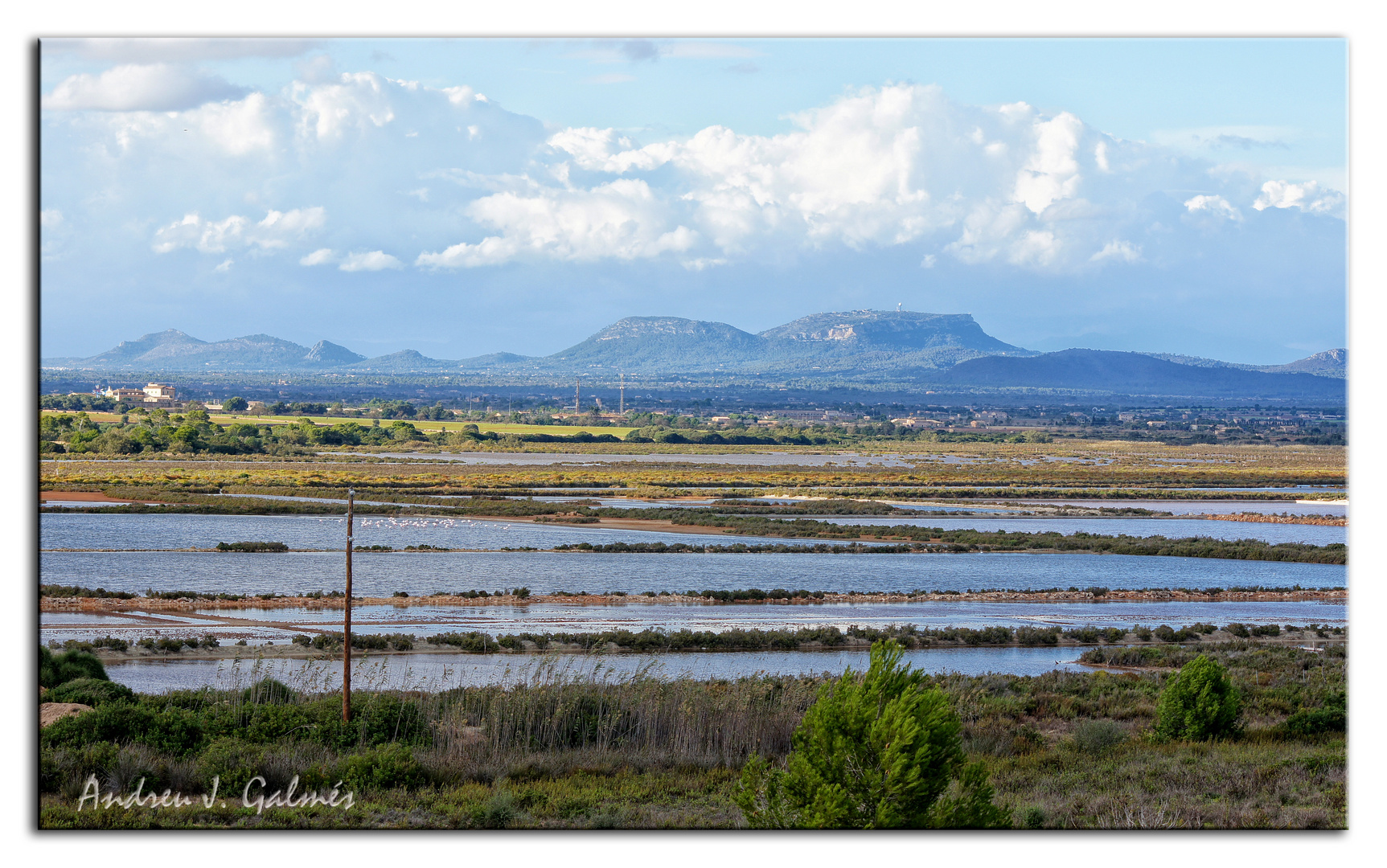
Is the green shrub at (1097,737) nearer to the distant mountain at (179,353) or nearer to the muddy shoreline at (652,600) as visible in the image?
the muddy shoreline at (652,600)

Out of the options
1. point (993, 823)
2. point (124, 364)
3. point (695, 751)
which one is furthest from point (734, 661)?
point (124, 364)

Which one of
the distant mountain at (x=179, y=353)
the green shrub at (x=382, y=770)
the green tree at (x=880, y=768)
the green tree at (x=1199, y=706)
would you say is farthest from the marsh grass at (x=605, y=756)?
the distant mountain at (x=179, y=353)

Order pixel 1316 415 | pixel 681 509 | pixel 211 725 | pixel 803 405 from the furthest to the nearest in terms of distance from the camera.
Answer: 1. pixel 803 405
2. pixel 1316 415
3. pixel 681 509
4. pixel 211 725

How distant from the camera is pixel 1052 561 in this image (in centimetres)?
3794

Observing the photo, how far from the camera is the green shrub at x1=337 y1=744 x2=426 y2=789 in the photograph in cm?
901

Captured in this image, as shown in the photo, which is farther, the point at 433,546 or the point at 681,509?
the point at 681,509

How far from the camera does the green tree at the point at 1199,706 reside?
12.9 meters

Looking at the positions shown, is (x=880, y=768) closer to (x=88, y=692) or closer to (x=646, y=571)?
(x=88, y=692)

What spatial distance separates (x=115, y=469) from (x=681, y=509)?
107 ft

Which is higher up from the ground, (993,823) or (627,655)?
(993,823)

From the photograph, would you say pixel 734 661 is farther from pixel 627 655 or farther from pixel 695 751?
pixel 695 751

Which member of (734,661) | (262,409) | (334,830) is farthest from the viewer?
(262,409)

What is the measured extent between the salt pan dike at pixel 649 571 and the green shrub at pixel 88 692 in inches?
581

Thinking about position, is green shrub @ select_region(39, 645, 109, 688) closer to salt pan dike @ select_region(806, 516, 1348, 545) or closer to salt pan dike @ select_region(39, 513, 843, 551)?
salt pan dike @ select_region(39, 513, 843, 551)
